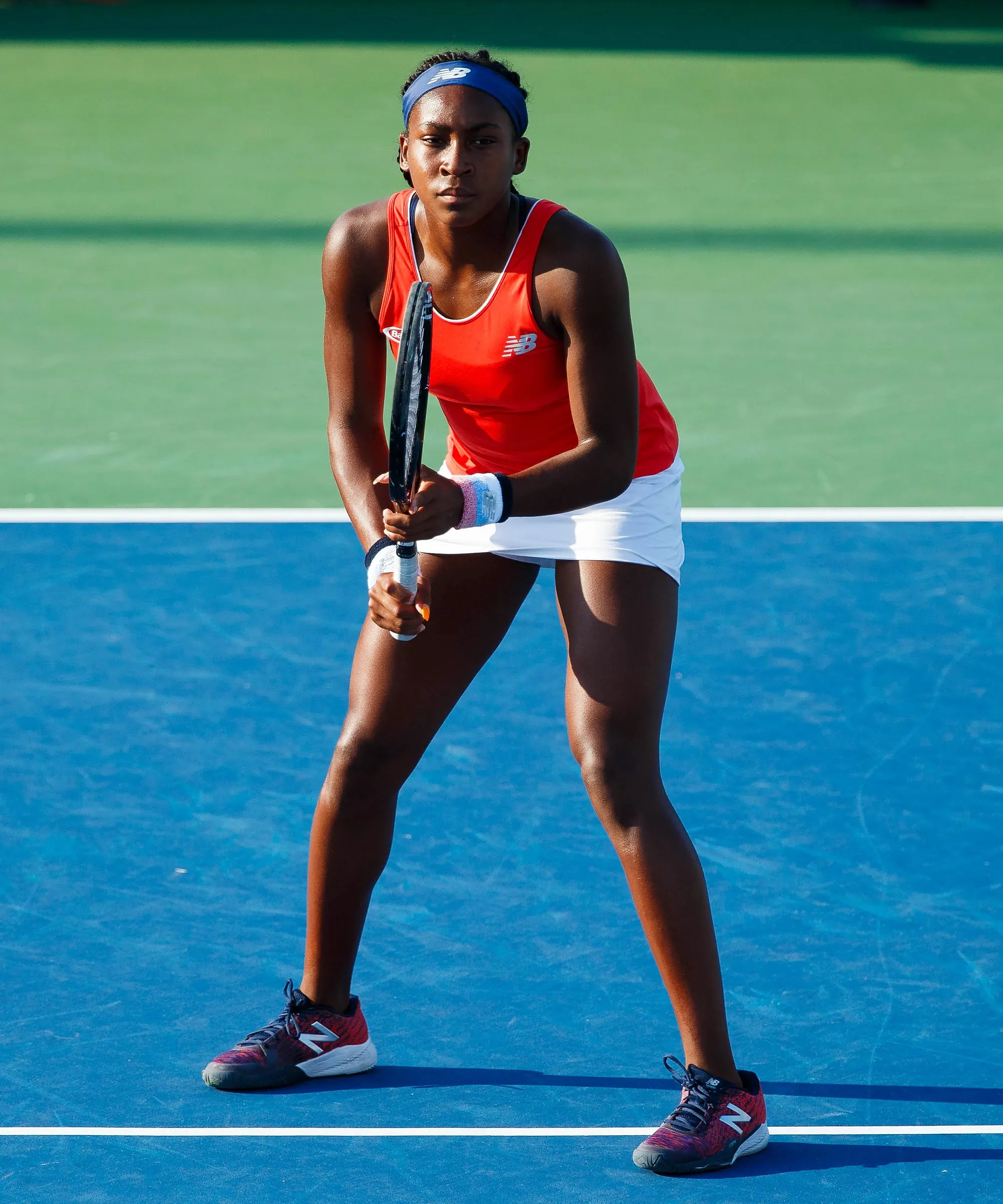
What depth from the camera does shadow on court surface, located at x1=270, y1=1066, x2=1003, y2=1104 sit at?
3.79 m

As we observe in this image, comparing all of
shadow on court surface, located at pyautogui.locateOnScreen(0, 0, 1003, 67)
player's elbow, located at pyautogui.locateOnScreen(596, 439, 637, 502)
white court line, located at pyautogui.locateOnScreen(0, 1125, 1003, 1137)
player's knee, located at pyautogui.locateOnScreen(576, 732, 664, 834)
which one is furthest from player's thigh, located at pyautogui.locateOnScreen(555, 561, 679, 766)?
shadow on court surface, located at pyautogui.locateOnScreen(0, 0, 1003, 67)

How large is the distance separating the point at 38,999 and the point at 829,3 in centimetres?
1360

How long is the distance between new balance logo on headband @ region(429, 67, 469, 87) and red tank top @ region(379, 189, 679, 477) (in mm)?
227

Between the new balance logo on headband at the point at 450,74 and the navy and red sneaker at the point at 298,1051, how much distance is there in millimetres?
1868

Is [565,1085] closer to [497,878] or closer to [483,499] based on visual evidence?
[497,878]

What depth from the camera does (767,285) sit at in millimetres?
9492

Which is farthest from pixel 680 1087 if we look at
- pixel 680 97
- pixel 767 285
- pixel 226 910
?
pixel 680 97

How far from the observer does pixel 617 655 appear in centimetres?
359

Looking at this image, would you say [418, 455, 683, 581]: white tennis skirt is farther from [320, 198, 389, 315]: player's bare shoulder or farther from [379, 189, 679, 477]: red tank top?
[320, 198, 389, 315]: player's bare shoulder

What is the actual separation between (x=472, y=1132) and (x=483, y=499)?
126 centimetres

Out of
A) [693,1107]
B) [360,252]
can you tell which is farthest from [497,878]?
[360,252]

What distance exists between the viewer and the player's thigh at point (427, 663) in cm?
374

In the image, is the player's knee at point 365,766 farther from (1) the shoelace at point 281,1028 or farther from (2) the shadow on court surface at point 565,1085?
(2) the shadow on court surface at point 565,1085

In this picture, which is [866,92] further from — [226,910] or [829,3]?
[226,910]
